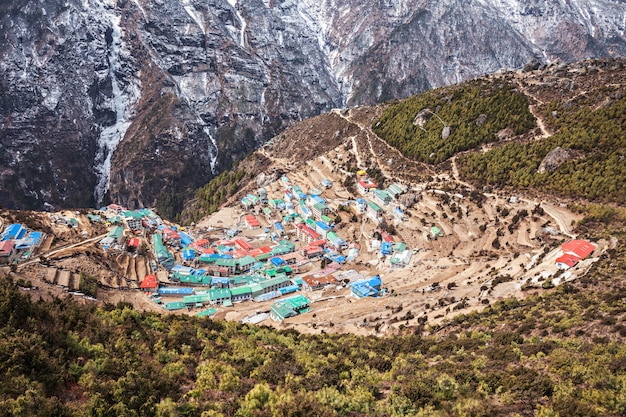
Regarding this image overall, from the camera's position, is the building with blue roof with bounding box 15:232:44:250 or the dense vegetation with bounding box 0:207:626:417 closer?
the dense vegetation with bounding box 0:207:626:417

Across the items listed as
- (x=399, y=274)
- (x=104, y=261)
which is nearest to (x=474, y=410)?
(x=399, y=274)

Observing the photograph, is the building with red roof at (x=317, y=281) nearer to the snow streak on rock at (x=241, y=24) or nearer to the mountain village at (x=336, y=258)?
the mountain village at (x=336, y=258)

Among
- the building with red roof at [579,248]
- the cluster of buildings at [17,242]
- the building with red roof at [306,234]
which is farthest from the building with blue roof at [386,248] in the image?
the cluster of buildings at [17,242]

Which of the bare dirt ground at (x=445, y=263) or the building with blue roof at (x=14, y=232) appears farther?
the building with blue roof at (x=14, y=232)

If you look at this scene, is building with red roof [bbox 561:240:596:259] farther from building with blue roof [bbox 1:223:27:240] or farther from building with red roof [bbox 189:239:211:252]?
building with blue roof [bbox 1:223:27:240]

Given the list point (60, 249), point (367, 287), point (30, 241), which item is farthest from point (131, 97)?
point (367, 287)

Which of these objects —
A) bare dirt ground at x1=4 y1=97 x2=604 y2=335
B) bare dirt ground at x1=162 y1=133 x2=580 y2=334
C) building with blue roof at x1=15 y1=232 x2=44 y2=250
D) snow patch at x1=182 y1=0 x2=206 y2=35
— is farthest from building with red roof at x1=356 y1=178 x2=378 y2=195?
snow patch at x1=182 y1=0 x2=206 y2=35

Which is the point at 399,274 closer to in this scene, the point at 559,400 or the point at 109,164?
the point at 559,400

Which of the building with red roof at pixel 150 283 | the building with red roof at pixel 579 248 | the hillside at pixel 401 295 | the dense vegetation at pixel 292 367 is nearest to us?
the dense vegetation at pixel 292 367
